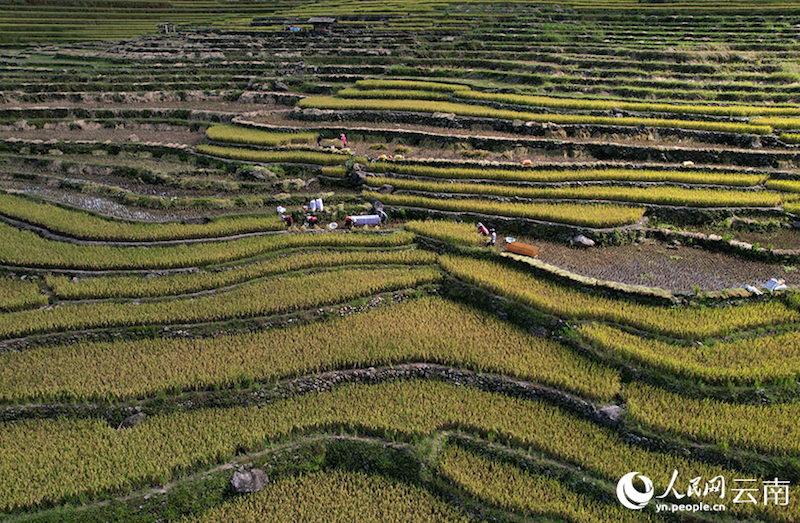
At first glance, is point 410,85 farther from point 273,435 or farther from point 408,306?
point 273,435

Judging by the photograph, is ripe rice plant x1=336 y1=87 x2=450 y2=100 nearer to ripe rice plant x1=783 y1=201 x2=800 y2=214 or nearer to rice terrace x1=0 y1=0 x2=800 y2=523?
rice terrace x1=0 y1=0 x2=800 y2=523

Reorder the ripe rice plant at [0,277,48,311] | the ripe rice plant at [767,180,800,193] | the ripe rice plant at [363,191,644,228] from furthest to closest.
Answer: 1. the ripe rice plant at [767,180,800,193]
2. the ripe rice plant at [363,191,644,228]
3. the ripe rice plant at [0,277,48,311]

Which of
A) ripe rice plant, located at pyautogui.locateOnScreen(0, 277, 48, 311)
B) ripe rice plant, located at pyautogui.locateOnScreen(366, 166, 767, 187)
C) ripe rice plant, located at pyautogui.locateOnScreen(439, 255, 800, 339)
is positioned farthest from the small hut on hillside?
ripe rice plant, located at pyautogui.locateOnScreen(439, 255, 800, 339)

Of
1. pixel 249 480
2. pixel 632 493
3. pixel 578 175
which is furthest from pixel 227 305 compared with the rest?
pixel 578 175

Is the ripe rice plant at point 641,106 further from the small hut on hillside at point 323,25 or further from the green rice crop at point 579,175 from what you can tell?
the small hut on hillside at point 323,25

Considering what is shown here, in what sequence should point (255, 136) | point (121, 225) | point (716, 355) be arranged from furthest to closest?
1. point (255, 136)
2. point (121, 225)
3. point (716, 355)

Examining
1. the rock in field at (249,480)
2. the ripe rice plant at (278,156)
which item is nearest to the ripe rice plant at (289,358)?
the rock in field at (249,480)
